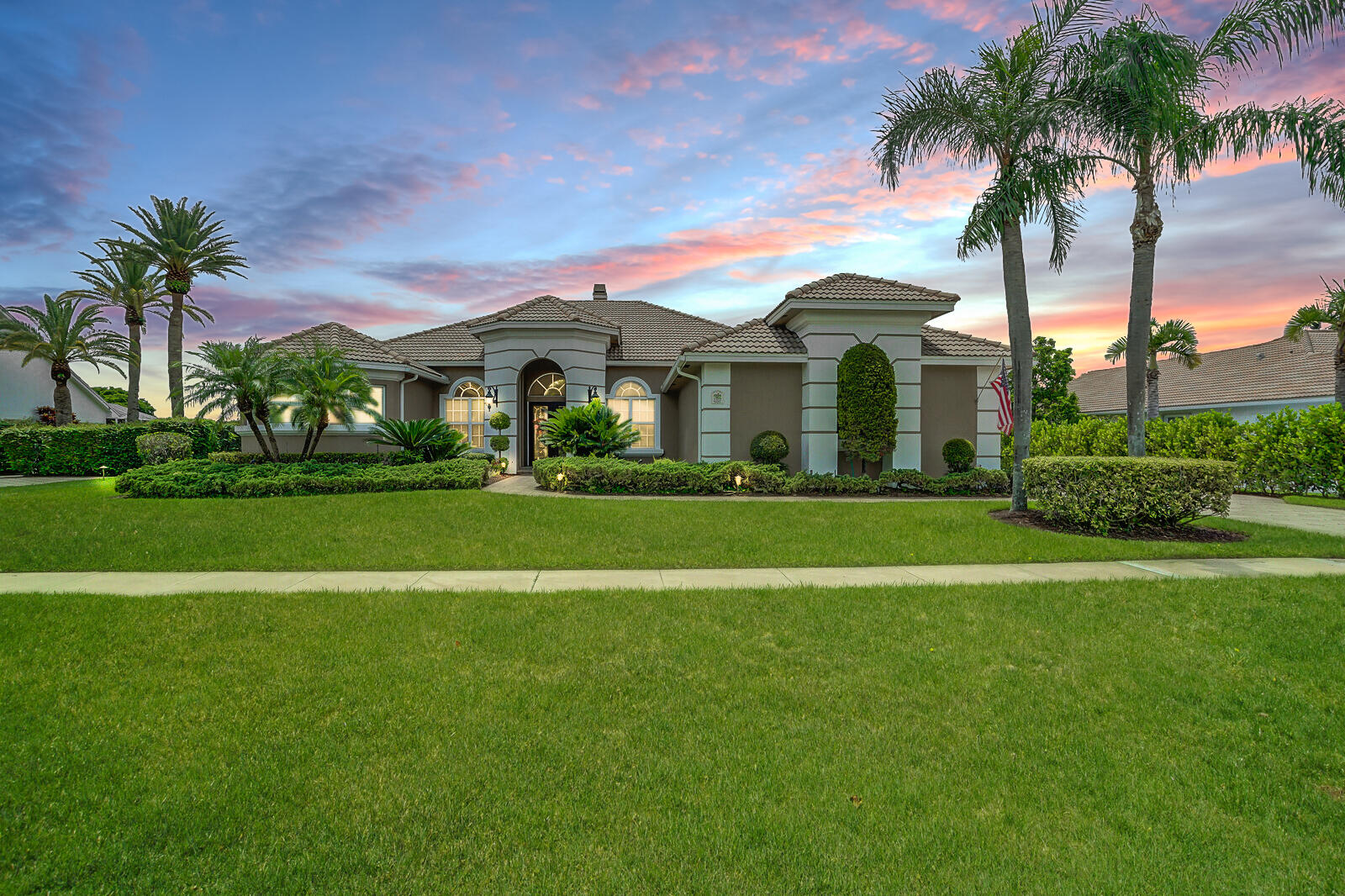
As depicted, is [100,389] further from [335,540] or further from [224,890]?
[224,890]

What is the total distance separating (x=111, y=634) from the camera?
5727 mm

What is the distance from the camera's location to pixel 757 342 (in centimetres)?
1808

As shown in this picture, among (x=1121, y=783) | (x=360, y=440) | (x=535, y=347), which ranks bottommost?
(x=1121, y=783)

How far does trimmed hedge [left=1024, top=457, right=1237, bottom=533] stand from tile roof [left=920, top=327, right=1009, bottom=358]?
751 centimetres

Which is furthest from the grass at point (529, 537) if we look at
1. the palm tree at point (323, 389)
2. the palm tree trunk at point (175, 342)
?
the palm tree trunk at point (175, 342)

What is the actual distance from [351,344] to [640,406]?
9.83 metres

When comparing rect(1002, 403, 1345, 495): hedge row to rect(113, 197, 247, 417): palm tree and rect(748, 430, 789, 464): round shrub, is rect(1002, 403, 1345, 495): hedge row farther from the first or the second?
rect(113, 197, 247, 417): palm tree

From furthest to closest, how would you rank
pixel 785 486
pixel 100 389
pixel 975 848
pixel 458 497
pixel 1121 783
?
pixel 100 389 → pixel 785 486 → pixel 458 497 → pixel 1121 783 → pixel 975 848

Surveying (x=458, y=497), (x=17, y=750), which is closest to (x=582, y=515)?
(x=458, y=497)

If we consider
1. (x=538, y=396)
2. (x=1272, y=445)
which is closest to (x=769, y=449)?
(x=538, y=396)

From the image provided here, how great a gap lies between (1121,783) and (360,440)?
21.8 metres

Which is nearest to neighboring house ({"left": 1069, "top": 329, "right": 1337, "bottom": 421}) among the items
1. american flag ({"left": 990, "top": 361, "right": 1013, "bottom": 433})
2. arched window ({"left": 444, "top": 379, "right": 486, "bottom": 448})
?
american flag ({"left": 990, "top": 361, "right": 1013, "bottom": 433})

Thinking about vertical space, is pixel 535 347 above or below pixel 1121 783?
above

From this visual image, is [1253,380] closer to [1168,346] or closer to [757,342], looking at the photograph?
[1168,346]
